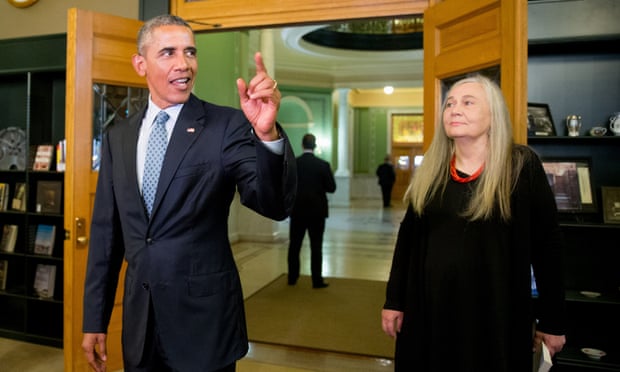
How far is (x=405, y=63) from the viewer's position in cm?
1323

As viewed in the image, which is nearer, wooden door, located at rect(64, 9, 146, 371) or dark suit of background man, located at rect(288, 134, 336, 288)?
wooden door, located at rect(64, 9, 146, 371)

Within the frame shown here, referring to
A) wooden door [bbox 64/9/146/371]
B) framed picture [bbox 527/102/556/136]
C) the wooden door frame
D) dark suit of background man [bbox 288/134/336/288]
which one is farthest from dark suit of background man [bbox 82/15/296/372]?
dark suit of background man [bbox 288/134/336/288]

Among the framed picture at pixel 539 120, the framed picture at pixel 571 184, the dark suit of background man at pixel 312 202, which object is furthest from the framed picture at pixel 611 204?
the dark suit of background man at pixel 312 202

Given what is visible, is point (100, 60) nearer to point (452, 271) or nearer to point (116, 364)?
point (116, 364)

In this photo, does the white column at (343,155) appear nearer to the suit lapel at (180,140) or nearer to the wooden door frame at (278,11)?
the wooden door frame at (278,11)

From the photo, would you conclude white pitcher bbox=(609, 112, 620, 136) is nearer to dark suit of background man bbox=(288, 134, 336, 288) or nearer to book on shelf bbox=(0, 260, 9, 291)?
dark suit of background man bbox=(288, 134, 336, 288)

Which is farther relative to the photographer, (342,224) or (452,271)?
(342,224)

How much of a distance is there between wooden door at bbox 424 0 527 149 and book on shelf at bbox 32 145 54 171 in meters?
3.05

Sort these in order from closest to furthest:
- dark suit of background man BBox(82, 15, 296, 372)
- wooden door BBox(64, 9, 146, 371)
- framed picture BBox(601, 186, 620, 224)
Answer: dark suit of background man BBox(82, 15, 296, 372) < framed picture BBox(601, 186, 620, 224) < wooden door BBox(64, 9, 146, 371)

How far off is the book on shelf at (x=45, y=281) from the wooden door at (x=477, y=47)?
3.20m

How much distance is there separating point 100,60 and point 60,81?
1.44 meters

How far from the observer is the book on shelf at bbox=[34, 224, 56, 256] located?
382cm

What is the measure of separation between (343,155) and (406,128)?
3877 mm

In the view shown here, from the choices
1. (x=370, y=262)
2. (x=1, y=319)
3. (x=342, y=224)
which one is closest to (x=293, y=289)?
(x=370, y=262)
